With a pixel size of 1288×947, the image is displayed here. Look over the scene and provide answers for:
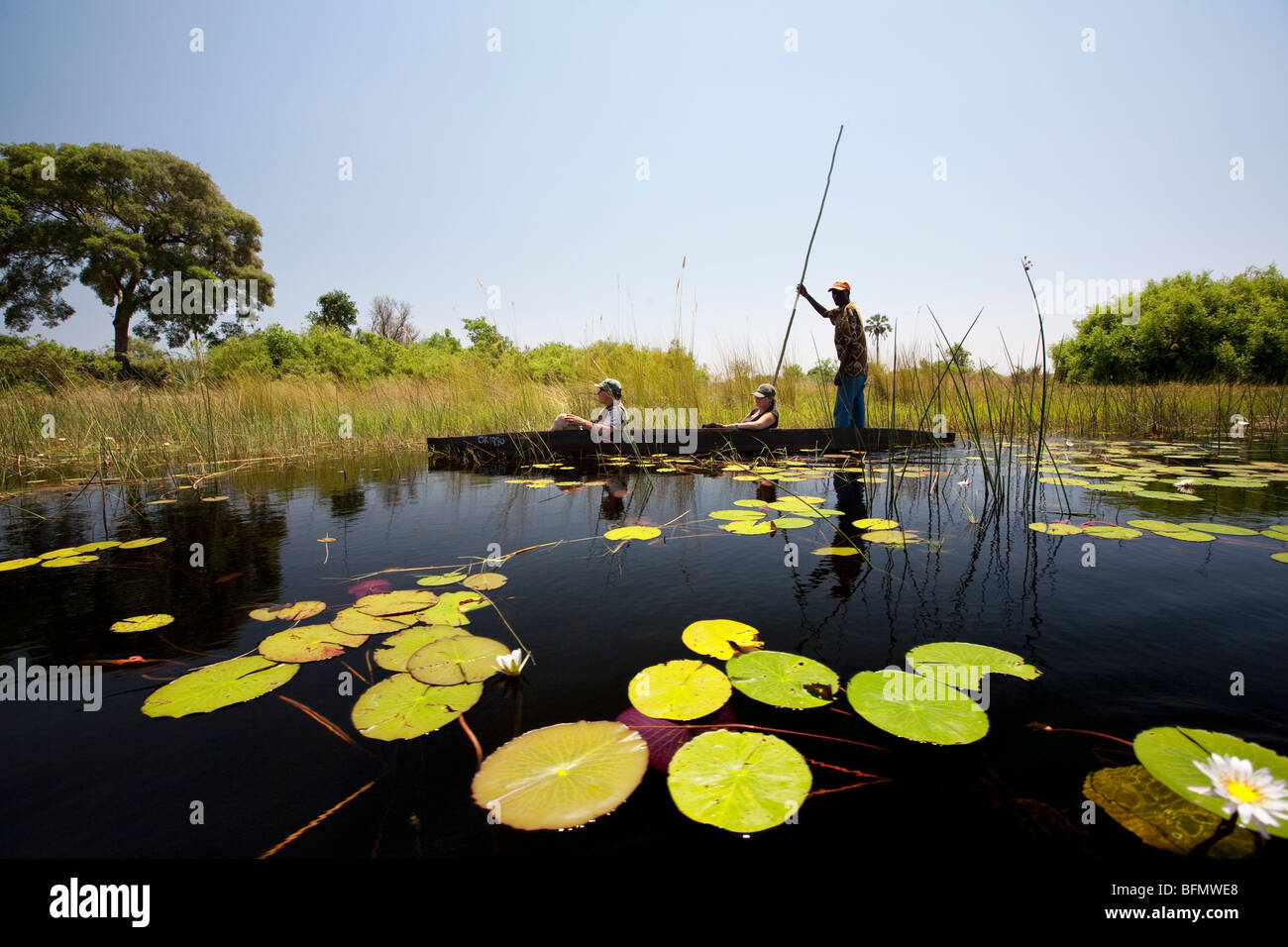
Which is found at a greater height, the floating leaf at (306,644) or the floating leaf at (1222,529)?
the floating leaf at (1222,529)

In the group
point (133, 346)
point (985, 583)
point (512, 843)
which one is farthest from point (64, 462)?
point (133, 346)

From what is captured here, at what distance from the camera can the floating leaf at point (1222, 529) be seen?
215 centimetres

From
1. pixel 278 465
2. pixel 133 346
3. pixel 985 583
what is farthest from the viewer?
pixel 133 346

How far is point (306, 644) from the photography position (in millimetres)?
1319

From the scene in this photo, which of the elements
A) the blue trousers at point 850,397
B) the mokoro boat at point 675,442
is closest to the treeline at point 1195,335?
the blue trousers at point 850,397

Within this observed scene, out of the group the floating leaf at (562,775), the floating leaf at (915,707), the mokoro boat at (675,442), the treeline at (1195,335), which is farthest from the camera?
the treeline at (1195,335)

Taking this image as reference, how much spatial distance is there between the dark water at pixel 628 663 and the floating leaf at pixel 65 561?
0.33ft

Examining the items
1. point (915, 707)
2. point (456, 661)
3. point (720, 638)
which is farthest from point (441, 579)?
point (915, 707)

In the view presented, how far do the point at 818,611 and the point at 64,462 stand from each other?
7.85 m

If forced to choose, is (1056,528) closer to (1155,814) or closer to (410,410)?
(1155,814)

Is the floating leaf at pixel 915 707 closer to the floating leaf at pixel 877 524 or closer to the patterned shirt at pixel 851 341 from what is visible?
the floating leaf at pixel 877 524

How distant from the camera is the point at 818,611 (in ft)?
4.90
